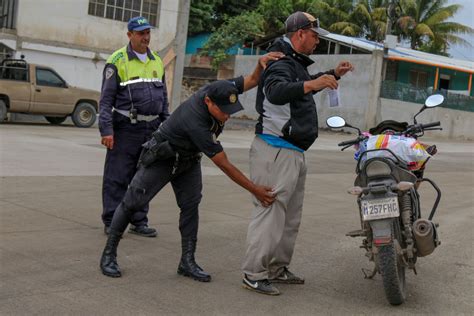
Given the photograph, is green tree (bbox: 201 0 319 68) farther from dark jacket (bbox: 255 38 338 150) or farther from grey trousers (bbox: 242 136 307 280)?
grey trousers (bbox: 242 136 307 280)

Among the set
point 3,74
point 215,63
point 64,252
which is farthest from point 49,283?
point 215,63

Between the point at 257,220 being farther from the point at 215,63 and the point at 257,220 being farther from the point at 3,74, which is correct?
the point at 215,63

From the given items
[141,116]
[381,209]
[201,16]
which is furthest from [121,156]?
[201,16]

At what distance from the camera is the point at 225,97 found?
446 cm

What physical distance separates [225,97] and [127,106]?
5.88 ft

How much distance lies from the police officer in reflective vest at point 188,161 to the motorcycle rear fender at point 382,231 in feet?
2.39

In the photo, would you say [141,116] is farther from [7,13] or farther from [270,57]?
[7,13]

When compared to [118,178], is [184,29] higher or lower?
higher

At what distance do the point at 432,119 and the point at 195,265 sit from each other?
80.5 feet

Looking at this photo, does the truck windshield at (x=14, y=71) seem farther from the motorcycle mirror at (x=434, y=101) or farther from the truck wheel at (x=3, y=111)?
the motorcycle mirror at (x=434, y=101)

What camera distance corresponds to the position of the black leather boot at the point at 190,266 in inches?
191

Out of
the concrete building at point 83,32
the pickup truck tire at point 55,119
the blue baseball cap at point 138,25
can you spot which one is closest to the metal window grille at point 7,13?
the concrete building at point 83,32

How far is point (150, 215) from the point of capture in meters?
7.25

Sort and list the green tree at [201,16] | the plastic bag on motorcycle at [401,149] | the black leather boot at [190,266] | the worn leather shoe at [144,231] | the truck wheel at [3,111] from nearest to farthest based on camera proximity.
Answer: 1. the plastic bag on motorcycle at [401,149]
2. the black leather boot at [190,266]
3. the worn leather shoe at [144,231]
4. the truck wheel at [3,111]
5. the green tree at [201,16]
